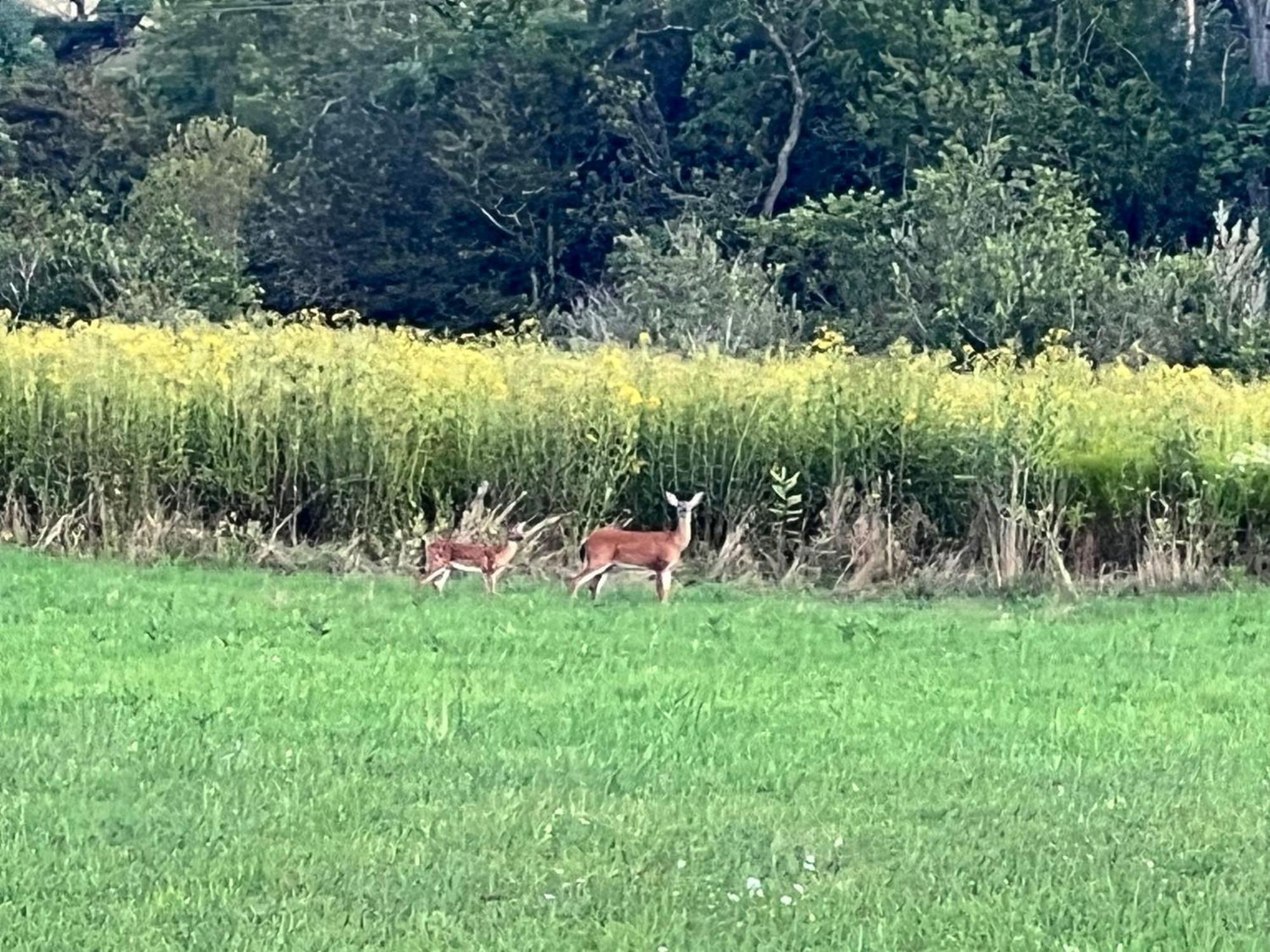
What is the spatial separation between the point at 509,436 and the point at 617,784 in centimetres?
872

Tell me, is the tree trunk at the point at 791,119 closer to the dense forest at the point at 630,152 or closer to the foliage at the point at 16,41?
the dense forest at the point at 630,152

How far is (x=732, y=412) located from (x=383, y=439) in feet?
9.42

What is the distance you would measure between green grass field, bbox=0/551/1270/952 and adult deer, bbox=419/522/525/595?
134cm

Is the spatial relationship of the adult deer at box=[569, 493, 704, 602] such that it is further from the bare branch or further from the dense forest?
the bare branch

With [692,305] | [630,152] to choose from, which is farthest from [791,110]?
[692,305]

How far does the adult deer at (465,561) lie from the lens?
13.3 meters

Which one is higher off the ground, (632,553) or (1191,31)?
(1191,31)

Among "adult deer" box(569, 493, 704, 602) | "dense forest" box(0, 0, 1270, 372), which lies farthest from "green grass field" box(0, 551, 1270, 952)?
"dense forest" box(0, 0, 1270, 372)

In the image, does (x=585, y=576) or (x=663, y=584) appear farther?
(x=663, y=584)

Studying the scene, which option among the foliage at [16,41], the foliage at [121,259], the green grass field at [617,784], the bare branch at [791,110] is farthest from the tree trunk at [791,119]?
the green grass field at [617,784]

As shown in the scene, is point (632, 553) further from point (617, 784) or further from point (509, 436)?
point (617, 784)

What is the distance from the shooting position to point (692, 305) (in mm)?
29422

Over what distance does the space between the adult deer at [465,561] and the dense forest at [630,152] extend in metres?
19.1

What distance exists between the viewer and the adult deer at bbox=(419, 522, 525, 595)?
43.6 feet
